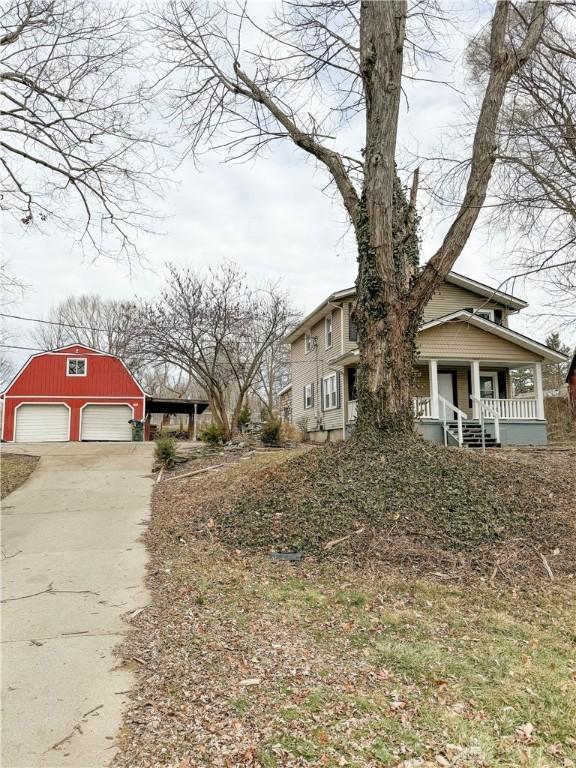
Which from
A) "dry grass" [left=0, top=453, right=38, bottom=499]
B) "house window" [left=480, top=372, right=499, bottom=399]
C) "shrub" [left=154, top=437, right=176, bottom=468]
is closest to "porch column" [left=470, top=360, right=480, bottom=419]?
"house window" [left=480, top=372, right=499, bottom=399]

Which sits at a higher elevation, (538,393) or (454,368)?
(454,368)

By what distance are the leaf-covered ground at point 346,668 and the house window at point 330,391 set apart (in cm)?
1415

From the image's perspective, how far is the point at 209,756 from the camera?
2.29m

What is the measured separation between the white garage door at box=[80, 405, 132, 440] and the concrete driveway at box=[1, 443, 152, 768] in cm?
1474

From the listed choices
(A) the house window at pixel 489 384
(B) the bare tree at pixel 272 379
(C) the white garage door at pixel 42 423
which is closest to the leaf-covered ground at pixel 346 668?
(A) the house window at pixel 489 384

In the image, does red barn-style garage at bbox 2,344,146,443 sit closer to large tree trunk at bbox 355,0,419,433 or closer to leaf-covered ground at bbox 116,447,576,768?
large tree trunk at bbox 355,0,419,433

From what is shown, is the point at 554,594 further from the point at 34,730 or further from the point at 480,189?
the point at 480,189

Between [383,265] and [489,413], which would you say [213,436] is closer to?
[489,413]

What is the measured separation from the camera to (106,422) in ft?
78.7

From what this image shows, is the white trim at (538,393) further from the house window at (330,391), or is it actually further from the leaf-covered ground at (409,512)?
the leaf-covered ground at (409,512)

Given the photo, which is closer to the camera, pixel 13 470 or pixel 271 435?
pixel 13 470

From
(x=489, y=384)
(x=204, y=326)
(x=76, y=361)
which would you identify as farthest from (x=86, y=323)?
(x=489, y=384)

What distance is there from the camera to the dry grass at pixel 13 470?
10.3m

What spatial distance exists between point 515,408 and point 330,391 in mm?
6649
